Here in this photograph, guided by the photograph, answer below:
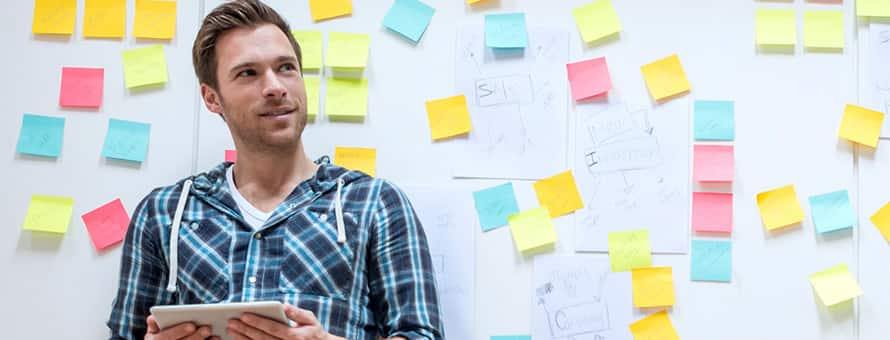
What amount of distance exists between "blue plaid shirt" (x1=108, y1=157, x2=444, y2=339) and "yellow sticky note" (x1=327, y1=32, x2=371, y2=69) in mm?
216

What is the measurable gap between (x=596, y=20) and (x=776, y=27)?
0.32 m

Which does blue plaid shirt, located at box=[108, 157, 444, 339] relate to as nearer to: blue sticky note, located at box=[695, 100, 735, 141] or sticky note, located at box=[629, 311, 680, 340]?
sticky note, located at box=[629, 311, 680, 340]

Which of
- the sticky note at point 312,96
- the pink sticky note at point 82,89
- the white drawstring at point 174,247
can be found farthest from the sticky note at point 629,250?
the pink sticky note at point 82,89

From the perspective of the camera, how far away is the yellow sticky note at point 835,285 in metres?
1.51

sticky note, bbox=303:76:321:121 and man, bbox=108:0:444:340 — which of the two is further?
sticky note, bbox=303:76:321:121

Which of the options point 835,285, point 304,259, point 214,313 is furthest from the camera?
point 835,285

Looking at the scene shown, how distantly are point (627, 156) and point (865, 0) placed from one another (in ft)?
1.69

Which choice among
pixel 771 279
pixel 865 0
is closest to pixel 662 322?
pixel 771 279

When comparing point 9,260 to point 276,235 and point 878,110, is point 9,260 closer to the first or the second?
point 276,235

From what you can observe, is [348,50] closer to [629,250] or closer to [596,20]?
[596,20]

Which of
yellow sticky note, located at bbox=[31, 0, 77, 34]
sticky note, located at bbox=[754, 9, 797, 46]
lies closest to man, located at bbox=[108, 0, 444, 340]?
yellow sticky note, located at bbox=[31, 0, 77, 34]

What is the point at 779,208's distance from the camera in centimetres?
154

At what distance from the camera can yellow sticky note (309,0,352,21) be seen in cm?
157

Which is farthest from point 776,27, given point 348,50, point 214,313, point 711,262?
point 214,313
